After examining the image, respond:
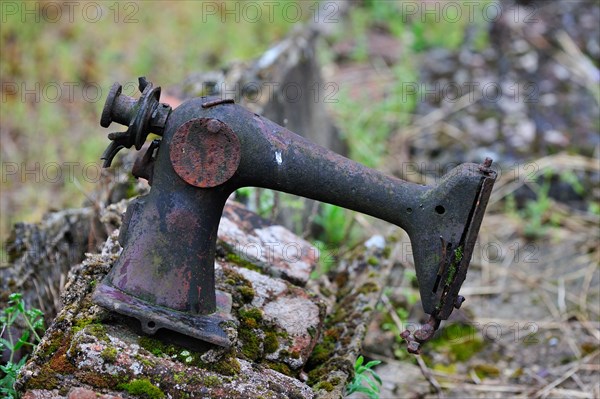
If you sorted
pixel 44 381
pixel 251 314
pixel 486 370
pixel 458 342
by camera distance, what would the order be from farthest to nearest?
pixel 458 342 → pixel 486 370 → pixel 251 314 → pixel 44 381

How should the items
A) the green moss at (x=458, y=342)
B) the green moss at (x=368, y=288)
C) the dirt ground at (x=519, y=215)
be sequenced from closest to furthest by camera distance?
the green moss at (x=368, y=288)
the dirt ground at (x=519, y=215)
the green moss at (x=458, y=342)

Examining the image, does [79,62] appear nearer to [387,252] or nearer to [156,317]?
[387,252]

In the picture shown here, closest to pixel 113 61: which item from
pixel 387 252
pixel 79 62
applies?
pixel 79 62

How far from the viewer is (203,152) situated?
2361 millimetres

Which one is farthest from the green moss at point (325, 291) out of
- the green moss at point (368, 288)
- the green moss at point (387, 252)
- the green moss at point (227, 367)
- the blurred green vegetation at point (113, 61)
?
the blurred green vegetation at point (113, 61)

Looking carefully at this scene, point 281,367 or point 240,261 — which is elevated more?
point 240,261

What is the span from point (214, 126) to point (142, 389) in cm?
80

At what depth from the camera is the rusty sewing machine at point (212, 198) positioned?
2352 millimetres

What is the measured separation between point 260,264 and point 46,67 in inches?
169

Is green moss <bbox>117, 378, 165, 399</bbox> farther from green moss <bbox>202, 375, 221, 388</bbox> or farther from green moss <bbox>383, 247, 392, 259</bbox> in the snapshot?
green moss <bbox>383, 247, 392, 259</bbox>

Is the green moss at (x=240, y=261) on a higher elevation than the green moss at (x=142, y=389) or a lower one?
higher

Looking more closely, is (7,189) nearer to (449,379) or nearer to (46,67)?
(46,67)

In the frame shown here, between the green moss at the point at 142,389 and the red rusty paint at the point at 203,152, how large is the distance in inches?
23.9

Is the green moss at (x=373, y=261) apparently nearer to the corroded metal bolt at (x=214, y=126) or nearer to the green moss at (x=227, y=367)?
the green moss at (x=227, y=367)
